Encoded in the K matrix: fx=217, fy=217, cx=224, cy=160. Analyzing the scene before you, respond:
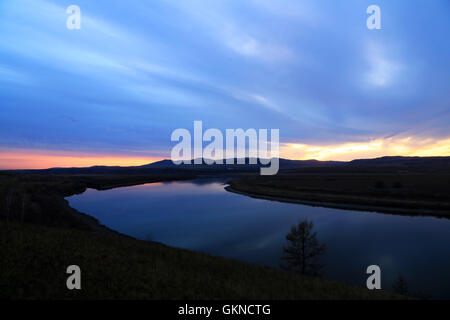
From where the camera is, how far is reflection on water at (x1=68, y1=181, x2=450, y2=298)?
21.5 metres

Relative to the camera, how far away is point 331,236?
32.0m

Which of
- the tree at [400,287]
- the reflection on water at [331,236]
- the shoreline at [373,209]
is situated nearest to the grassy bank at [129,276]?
the tree at [400,287]

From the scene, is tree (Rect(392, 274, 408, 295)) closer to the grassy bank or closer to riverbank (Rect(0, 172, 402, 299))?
riverbank (Rect(0, 172, 402, 299))

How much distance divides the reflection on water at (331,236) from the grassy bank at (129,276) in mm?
11240

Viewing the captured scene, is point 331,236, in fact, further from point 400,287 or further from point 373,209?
point 373,209

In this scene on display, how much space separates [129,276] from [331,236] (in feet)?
97.8

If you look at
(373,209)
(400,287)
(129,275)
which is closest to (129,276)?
(129,275)

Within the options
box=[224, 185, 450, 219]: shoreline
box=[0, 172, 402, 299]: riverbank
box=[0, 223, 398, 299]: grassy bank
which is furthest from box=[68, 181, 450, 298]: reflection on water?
box=[0, 223, 398, 299]: grassy bank

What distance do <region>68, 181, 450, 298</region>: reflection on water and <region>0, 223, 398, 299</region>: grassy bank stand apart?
443 inches

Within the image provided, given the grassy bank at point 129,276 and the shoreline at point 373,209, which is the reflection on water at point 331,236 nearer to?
the shoreline at point 373,209

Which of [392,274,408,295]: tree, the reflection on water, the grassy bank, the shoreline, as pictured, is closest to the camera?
the grassy bank
